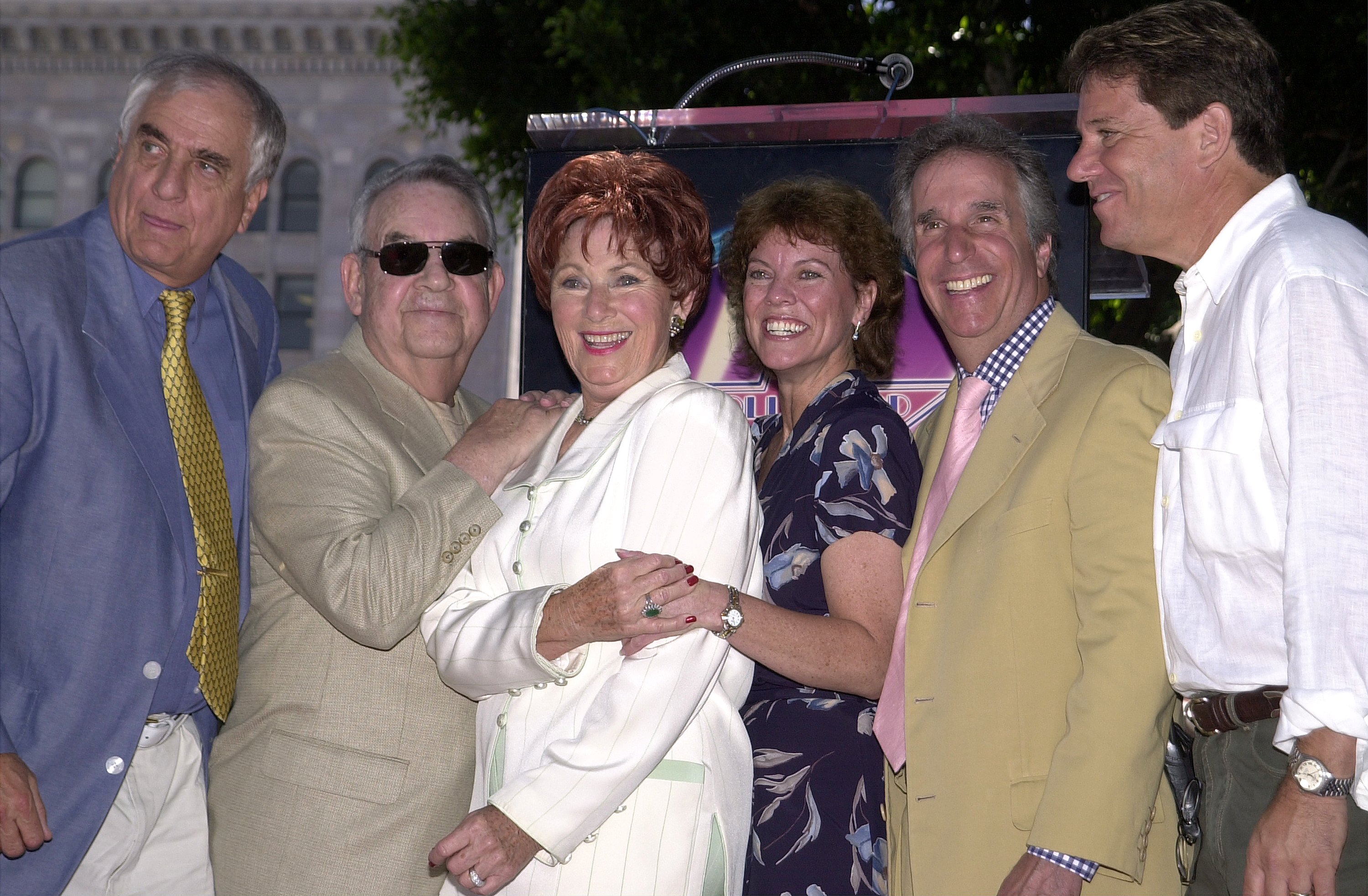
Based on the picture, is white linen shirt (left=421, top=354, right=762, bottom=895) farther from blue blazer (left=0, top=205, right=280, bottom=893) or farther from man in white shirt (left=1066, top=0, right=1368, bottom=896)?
man in white shirt (left=1066, top=0, right=1368, bottom=896)

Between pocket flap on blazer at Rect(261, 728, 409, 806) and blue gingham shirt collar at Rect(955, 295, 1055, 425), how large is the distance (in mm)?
1662

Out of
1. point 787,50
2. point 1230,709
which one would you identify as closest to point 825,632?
point 1230,709

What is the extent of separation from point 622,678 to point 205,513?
4.31 feet

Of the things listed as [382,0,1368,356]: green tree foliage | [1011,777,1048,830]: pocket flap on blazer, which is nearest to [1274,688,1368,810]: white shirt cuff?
[1011,777,1048,830]: pocket flap on blazer

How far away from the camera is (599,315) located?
2.85 m

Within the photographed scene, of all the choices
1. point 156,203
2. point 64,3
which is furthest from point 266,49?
point 156,203

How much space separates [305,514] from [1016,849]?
1.79 metres

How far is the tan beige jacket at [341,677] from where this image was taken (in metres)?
2.83

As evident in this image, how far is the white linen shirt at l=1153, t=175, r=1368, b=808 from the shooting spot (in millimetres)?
2076

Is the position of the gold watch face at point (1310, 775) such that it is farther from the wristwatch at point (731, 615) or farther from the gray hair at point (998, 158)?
the gray hair at point (998, 158)

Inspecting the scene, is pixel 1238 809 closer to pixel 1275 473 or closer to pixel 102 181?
pixel 1275 473

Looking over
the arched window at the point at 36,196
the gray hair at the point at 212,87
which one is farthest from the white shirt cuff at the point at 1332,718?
the arched window at the point at 36,196

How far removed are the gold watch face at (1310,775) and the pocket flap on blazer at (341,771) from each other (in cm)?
192

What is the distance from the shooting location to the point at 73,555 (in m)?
2.94
